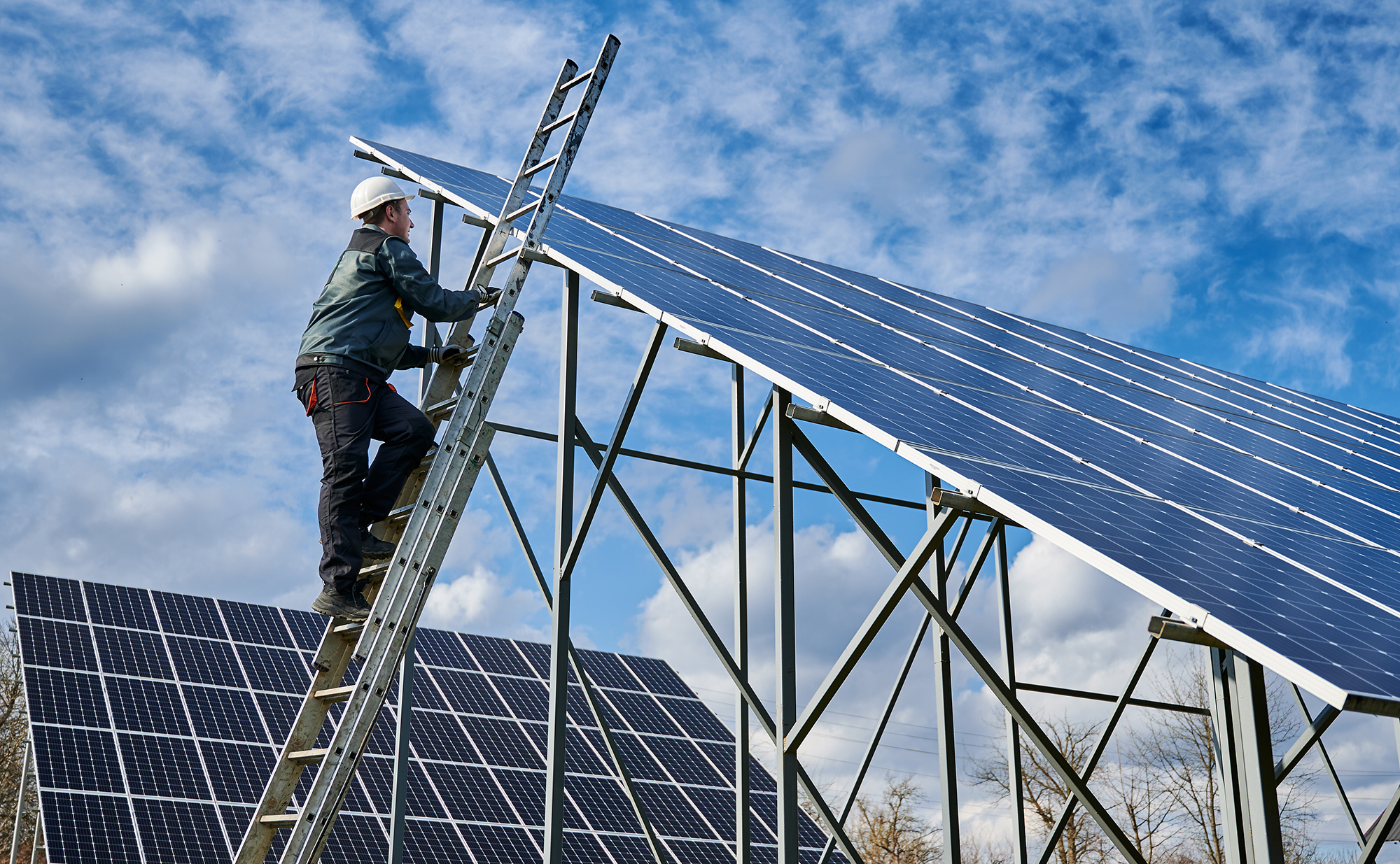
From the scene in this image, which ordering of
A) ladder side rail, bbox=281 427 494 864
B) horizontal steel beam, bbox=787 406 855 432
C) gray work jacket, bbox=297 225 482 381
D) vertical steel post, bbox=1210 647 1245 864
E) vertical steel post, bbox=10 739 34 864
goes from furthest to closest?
vertical steel post, bbox=10 739 34 864 < vertical steel post, bbox=1210 647 1245 864 < horizontal steel beam, bbox=787 406 855 432 < gray work jacket, bbox=297 225 482 381 < ladder side rail, bbox=281 427 494 864

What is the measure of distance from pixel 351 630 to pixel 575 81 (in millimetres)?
3850

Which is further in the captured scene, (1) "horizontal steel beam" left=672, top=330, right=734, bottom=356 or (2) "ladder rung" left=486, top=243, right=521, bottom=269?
(1) "horizontal steel beam" left=672, top=330, right=734, bottom=356

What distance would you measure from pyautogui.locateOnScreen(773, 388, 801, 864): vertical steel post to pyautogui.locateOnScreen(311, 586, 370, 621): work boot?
244 cm

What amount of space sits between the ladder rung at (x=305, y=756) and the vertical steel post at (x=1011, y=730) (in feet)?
27.0

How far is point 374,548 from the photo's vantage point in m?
7.13

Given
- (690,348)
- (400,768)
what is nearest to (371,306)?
(690,348)

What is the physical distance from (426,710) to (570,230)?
41.3ft

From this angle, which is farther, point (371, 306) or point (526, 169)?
point (526, 169)

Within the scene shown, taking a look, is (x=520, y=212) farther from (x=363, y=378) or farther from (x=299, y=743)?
(x=299, y=743)

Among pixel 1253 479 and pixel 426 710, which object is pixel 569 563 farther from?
pixel 426 710

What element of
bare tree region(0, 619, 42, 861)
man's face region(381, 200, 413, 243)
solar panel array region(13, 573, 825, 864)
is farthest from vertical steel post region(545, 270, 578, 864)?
bare tree region(0, 619, 42, 861)

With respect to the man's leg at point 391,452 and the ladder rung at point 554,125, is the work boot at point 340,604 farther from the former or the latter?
the ladder rung at point 554,125

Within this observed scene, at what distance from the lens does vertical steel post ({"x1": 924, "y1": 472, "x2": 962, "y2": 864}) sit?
1064 centimetres

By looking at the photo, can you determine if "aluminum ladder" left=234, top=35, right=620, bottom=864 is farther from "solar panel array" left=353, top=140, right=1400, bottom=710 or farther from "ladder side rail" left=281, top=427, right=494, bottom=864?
"solar panel array" left=353, top=140, right=1400, bottom=710
